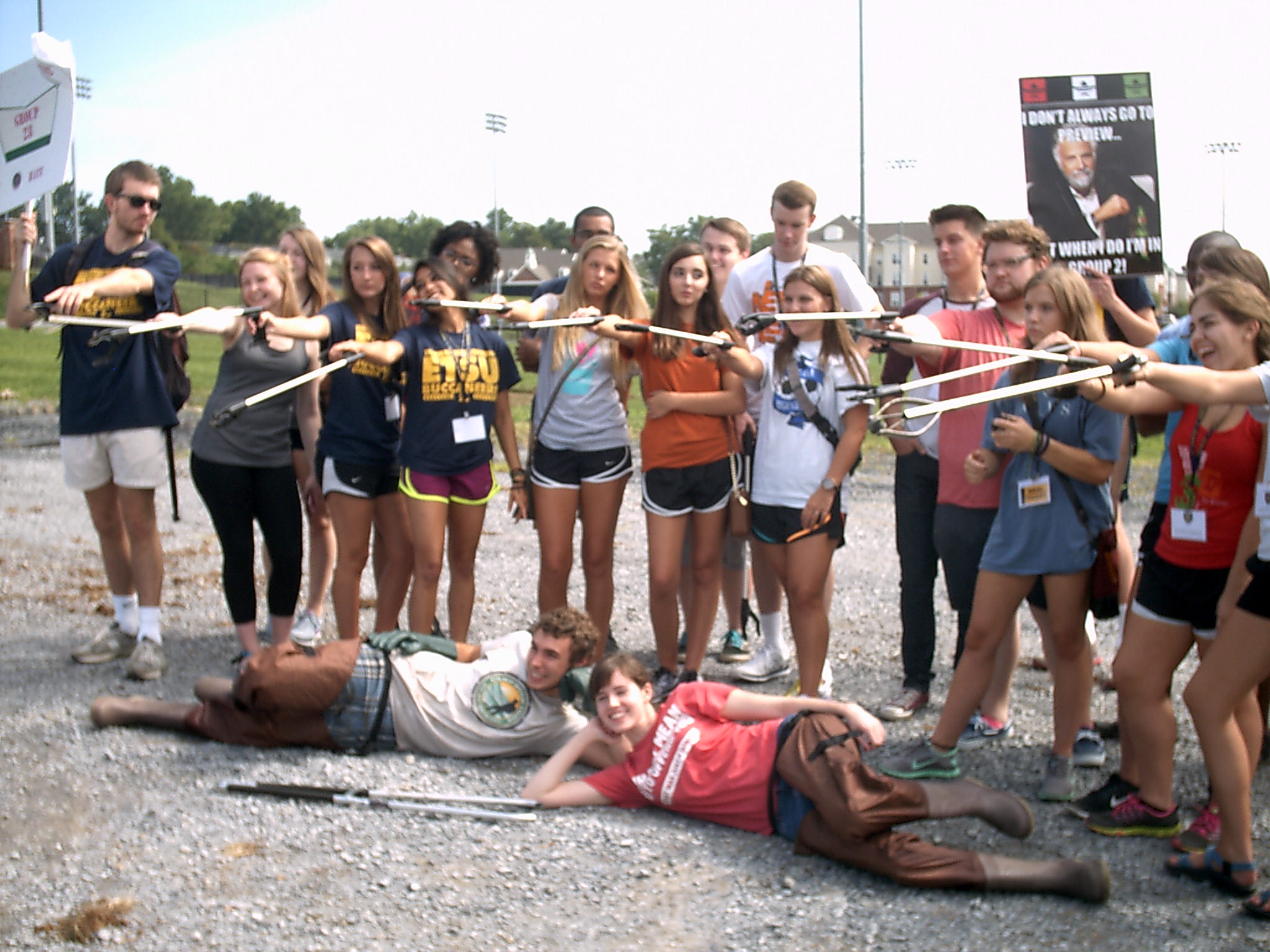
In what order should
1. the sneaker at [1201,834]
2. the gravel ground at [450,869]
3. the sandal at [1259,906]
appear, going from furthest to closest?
the sneaker at [1201,834] < the sandal at [1259,906] < the gravel ground at [450,869]

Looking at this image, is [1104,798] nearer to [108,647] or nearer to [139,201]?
[108,647]

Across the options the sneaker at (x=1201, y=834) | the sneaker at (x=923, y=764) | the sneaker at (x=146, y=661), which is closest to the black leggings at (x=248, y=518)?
the sneaker at (x=146, y=661)

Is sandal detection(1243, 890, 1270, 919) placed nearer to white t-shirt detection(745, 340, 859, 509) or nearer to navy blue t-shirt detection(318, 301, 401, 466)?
white t-shirt detection(745, 340, 859, 509)

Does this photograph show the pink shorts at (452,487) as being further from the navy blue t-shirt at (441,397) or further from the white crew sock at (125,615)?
the white crew sock at (125,615)

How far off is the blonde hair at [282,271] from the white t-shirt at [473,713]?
1.93 metres

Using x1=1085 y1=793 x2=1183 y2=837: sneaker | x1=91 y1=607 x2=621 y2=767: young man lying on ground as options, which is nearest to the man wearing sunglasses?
x1=91 y1=607 x2=621 y2=767: young man lying on ground

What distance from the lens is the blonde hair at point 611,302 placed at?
17.9ft

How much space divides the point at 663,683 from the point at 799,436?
4.57ft

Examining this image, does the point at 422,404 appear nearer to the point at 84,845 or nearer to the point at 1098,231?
the point at 84,845

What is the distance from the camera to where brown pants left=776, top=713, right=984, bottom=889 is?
3.48 m

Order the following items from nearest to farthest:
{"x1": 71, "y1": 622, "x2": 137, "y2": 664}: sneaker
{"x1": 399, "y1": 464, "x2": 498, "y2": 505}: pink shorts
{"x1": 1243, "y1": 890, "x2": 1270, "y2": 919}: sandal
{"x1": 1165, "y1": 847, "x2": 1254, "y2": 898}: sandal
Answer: {"x1": 1243, "y1": 890, "x2": 1270, "y2": 919}: sandal
{"x1": 1165, "y1": 847, "x2": 1254, "y2": 898}: sandal
{"x1": 399, "y1": 464, "x2": 498, "y2": 505}: pink shorts
{"x1": 71, "y1": 622, "x2": 137, "y2": 664}: sneaker

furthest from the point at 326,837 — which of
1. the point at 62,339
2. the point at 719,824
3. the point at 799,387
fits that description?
the point at 62,339

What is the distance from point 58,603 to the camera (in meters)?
6.91

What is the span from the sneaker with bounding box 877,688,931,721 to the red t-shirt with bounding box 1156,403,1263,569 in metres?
1.70
